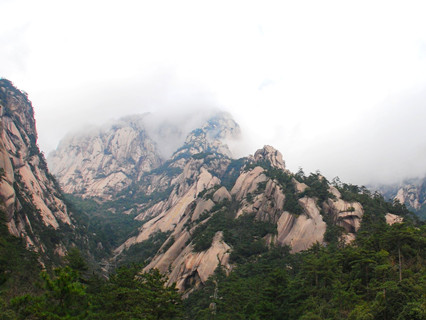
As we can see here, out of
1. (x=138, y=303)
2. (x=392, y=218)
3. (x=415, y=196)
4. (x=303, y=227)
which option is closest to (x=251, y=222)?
(x=303, y=227)

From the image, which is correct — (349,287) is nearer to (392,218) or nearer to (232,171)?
(392,218)

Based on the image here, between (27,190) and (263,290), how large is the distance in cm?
6123

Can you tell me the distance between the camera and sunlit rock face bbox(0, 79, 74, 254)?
175 ft

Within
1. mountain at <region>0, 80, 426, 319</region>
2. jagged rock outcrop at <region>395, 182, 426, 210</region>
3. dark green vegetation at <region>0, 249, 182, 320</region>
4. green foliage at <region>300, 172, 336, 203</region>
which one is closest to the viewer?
dark green vegetation at <region>0, 249, 182, 320</region>

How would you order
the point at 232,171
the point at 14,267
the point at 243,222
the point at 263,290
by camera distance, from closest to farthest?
the point at 14,267
the point at 263,290
the point at 243,222
the point at 232,171

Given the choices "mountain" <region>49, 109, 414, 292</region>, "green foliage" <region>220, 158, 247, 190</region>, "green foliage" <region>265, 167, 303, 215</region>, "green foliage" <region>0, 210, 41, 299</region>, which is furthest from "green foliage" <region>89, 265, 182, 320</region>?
"green foliage" <region>220, 158, 247, 190</region>

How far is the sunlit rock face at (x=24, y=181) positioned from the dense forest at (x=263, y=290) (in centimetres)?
1553

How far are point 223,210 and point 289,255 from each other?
27372 mm

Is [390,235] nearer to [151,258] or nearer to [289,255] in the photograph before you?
[289,255]

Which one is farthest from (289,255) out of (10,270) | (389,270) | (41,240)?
(41,240)

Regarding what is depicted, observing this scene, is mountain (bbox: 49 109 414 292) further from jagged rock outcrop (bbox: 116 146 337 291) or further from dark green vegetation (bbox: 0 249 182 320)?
dark green vegetation (bbox: 0 249 182 320)

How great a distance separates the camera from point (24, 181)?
237 ft

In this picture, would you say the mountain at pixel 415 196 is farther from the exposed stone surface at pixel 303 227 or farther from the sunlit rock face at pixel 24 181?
the sunlit rock face at pixel 24 181

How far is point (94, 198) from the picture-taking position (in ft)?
536
